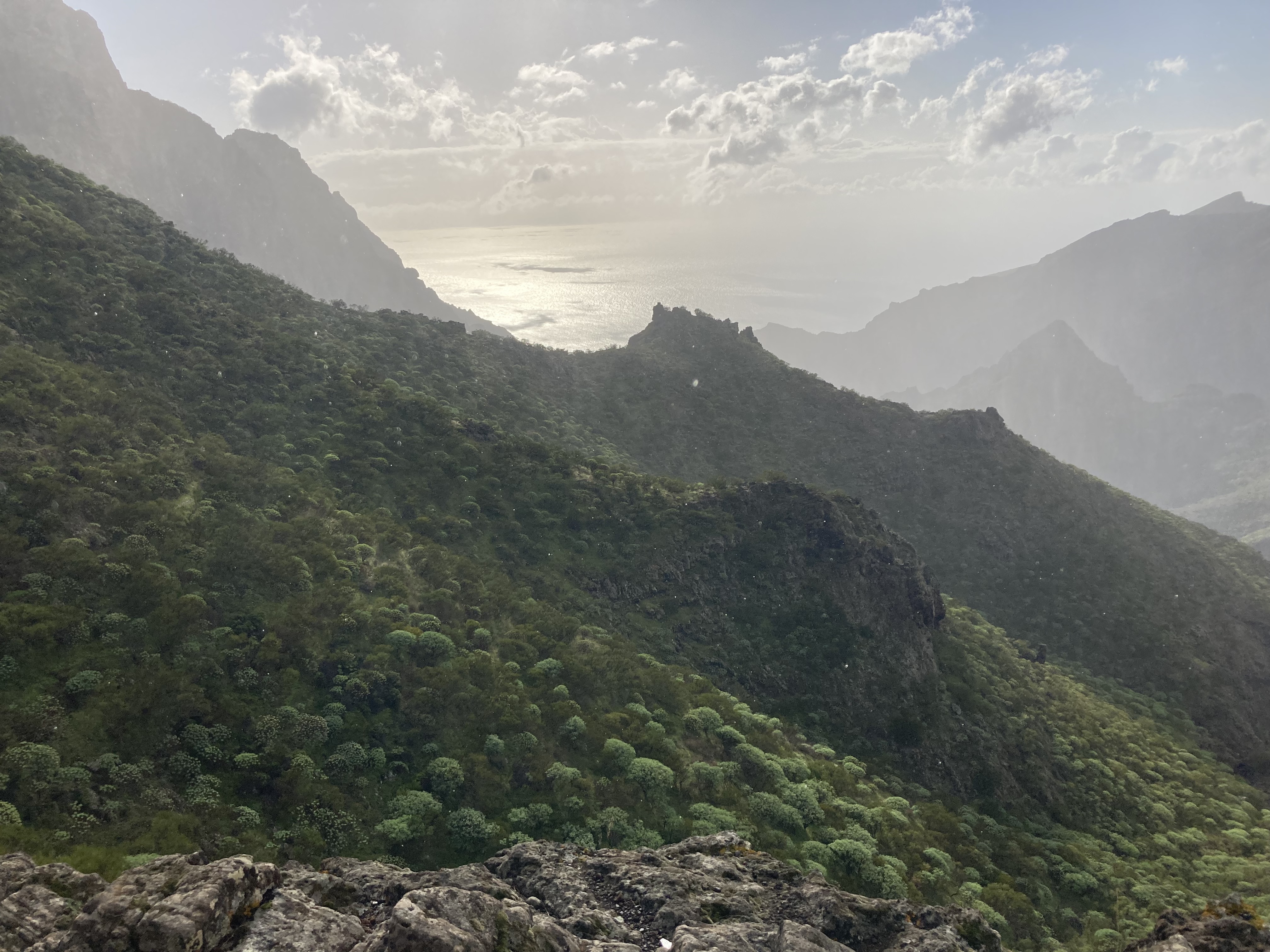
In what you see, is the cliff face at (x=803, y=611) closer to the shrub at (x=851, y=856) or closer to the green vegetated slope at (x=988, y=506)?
the shrub at (x=851, y=856)

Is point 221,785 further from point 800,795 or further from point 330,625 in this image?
point 800,795

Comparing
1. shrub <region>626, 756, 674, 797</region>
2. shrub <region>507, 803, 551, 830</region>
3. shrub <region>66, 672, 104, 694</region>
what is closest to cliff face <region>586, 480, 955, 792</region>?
shrub <region>626, 756, 674, 797</region>

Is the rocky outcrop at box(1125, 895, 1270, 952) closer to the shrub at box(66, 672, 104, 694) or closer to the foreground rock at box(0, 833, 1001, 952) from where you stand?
the foreground rock at box(0, 833, 1001, 952)

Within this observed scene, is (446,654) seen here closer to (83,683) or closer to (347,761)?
(347,761)

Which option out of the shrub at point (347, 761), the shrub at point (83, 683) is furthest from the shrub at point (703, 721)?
the shrub at point (83, 683)

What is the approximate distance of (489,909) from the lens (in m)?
15.2

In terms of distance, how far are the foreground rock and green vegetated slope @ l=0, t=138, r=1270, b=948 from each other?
4339mm

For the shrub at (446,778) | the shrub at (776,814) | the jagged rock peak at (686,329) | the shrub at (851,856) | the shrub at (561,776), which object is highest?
the jagged rock peak at (686,329)

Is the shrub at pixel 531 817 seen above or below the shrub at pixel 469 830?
below

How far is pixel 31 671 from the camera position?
23094mm

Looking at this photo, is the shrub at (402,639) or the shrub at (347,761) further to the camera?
the shrub at (402,639)

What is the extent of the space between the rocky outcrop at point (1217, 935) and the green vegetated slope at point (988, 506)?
63.9m

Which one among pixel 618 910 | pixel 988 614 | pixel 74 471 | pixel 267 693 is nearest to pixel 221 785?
pixel 267 693

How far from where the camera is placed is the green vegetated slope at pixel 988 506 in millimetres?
76250
